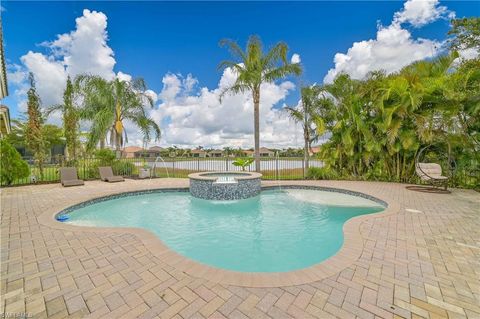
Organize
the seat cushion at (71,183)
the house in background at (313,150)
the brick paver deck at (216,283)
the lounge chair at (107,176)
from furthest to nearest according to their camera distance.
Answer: the house in background at (313,150)
the lounge chair at (107,176)
the seat cushion at (71,183)
the brick paver deck at (216,283)

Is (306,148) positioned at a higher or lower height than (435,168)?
higher

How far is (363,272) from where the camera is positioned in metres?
2.62

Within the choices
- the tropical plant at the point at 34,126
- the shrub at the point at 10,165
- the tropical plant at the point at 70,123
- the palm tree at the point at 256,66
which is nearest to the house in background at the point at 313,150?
the palm tree at the point at 256,66

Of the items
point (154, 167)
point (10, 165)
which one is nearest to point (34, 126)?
point (10, 165)

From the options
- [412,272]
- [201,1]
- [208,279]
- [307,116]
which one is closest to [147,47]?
[201,1]

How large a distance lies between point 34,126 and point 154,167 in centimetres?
582

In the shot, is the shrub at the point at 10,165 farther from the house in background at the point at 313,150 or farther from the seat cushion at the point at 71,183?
the house in background at the point at 313,150

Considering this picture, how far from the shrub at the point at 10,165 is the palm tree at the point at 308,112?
12.9 metres

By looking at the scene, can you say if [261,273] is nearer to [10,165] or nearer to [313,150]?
[313,150]

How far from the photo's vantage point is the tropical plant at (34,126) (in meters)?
10.1

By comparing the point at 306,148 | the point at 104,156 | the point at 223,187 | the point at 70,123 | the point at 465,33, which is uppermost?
the point at 465,33

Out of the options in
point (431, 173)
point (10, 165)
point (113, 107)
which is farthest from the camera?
point (113, 107)

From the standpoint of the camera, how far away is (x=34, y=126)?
33.5 feet

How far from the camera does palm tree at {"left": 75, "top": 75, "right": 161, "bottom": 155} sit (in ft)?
46.0
